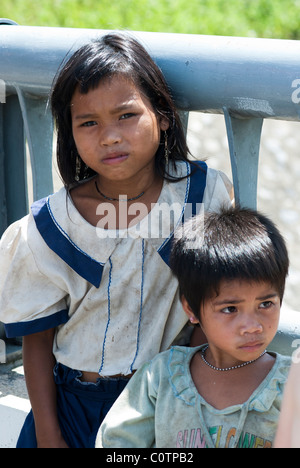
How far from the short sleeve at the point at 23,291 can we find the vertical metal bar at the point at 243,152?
529 millimetres

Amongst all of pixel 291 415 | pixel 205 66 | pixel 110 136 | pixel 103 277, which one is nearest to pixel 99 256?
pixel 103 277

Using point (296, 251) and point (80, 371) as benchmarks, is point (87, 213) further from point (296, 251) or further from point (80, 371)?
point (296, 251)

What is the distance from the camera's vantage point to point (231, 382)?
1.74 meters

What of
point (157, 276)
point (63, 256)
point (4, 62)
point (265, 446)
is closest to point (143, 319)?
point (157, 276)

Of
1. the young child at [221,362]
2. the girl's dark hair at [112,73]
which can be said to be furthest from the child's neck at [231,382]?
the girl's dark hair at [112,73]

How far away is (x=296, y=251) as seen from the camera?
5.80 metres

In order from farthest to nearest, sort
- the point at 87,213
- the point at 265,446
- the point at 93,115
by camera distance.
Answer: the point at 87,213 < the point at 93,115 < the point at 265,446

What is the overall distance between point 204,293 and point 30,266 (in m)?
0.49

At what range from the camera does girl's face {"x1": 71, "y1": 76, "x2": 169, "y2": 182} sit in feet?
6.02

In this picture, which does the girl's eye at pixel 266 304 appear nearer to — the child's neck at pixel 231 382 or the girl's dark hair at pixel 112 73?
the child's neck at pixel 231 382

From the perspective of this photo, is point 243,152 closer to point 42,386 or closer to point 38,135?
point 38,135

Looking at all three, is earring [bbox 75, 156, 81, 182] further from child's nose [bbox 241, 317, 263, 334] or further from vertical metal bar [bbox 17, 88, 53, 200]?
child's nose [bbox 241, 317, 263, 334]

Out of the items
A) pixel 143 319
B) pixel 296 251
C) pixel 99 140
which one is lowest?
pixel 296 251

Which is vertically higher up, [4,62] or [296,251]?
[4,62]
